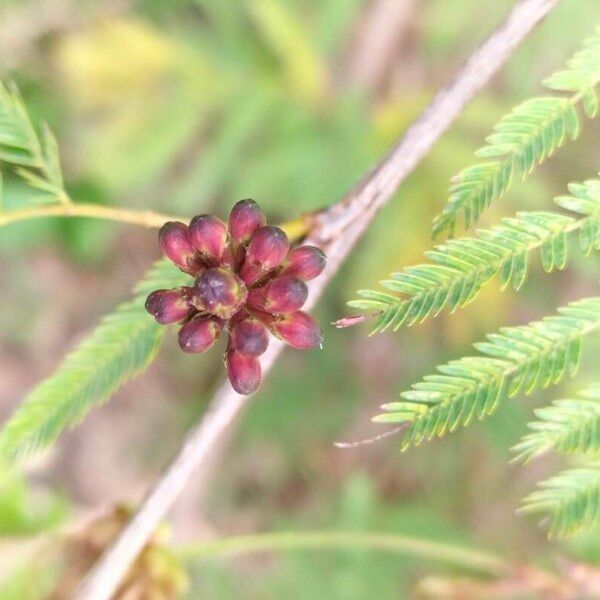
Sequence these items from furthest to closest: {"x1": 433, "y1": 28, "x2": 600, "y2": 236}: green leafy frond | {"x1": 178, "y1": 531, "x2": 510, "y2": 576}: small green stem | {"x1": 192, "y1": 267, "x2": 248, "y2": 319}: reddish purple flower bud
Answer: {"x1": 178, "y1": 531, "x2": 510, "y2": 576}: small green stem
{"x1": 433, "y1": 28, "x2": 600, "y2": 236}: green leafy frond
{"x1": 192, "y1": 267, "x2": 248, "y2": 319}: reddish purple flower bud

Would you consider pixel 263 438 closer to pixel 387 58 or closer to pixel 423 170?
pixel 423 170

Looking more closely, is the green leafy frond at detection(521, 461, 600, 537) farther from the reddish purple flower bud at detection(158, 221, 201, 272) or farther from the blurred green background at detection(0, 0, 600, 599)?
the blurred green background at detection(0, 0, 600, 599)

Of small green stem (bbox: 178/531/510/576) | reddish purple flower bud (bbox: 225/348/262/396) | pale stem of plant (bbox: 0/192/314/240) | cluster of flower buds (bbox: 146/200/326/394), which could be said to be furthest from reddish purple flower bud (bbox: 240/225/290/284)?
small green stem (bbox: 178/531/510/576)

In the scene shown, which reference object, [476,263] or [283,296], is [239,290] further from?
[476,263]

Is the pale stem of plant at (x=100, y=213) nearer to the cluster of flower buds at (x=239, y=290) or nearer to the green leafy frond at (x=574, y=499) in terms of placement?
the cluster of flower buds at (x=239, y=290)

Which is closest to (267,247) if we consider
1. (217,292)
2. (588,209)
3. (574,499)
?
(217,292)

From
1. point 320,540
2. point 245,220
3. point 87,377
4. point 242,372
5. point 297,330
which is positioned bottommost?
point 320,540

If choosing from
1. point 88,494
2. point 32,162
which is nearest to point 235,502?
point 88,494
